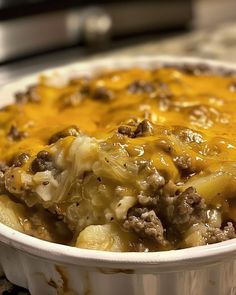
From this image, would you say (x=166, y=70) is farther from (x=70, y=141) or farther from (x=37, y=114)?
(x=70, y=141)

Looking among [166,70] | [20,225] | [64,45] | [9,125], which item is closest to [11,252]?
[20,225]

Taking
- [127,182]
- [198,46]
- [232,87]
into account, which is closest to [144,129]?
[127,182]

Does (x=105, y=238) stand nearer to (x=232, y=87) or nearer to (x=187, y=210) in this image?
(x=187, y=210)

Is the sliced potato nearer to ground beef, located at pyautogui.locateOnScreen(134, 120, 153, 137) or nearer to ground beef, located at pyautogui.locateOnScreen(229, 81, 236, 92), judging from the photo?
ground beef, located at pyautogui.locateOnScreen(134, 120, 153, 137)

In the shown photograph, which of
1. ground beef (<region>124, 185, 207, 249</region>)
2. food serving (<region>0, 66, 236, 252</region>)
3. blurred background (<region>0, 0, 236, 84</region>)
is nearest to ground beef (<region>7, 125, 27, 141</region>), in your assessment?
food serving (<region>0, 66, 236, 252</region>)

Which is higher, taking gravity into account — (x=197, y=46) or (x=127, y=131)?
(x=127, y=131)

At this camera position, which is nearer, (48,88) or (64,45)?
(48,88)
